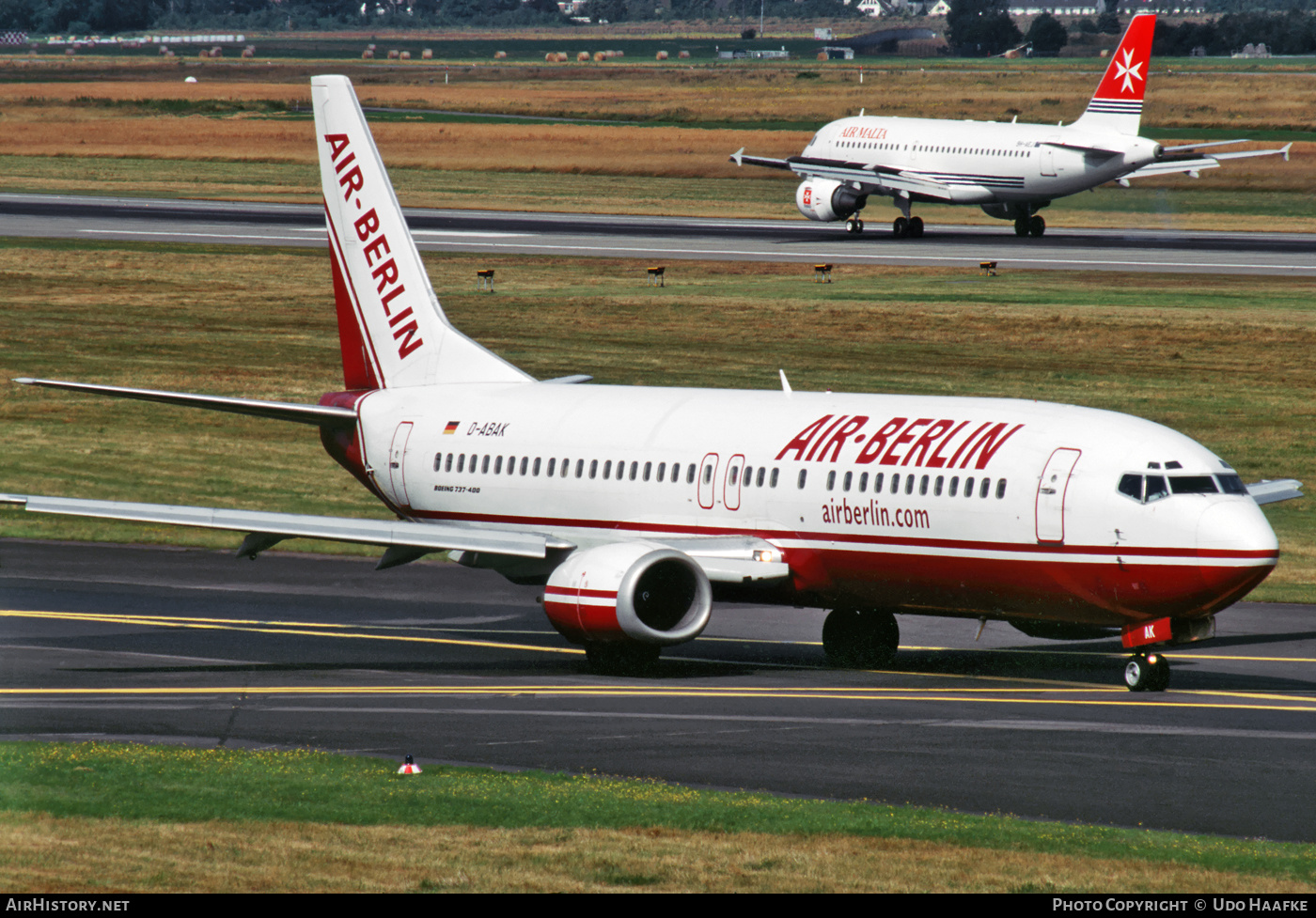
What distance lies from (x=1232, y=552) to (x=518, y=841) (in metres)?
13.3

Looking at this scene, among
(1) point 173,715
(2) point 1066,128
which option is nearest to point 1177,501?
(1) point 173,715

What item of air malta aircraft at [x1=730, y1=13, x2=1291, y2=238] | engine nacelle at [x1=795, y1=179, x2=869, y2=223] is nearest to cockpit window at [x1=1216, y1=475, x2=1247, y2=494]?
air malta aircraft at [x1=730, y1=13, x2=1291, y2=238]

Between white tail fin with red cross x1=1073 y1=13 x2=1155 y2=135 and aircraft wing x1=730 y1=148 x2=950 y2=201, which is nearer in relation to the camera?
white tail fin with red cross x1=1073 y1=13 x2=1155 y2=135

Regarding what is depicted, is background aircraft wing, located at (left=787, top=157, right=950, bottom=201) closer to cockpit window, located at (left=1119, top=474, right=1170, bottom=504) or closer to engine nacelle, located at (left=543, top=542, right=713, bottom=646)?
engine nacelle, located at (left=543, top=542, right=713, bottom=646)

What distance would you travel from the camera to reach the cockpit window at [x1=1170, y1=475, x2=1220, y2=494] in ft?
94.7

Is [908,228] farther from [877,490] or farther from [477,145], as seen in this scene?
[877,490]

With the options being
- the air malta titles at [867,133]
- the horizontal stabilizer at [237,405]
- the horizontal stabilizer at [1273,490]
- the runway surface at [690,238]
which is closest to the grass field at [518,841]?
the horizontal stabilizer at [237,405]

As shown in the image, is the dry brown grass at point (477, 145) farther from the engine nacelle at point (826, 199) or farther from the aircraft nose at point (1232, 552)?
the aircraft nose at point (1232, 552)

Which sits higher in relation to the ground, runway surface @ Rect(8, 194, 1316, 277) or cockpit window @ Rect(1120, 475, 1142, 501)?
cockpit window @ Rect(1120, 475, 1142, 501)

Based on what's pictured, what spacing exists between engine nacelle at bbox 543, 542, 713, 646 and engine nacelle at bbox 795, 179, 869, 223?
2949 inches

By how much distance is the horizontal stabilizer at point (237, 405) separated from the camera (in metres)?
33.2

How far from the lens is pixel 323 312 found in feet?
260

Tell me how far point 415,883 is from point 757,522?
52.4 ft

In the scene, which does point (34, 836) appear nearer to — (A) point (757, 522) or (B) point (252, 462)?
(A) point (757, 522)
